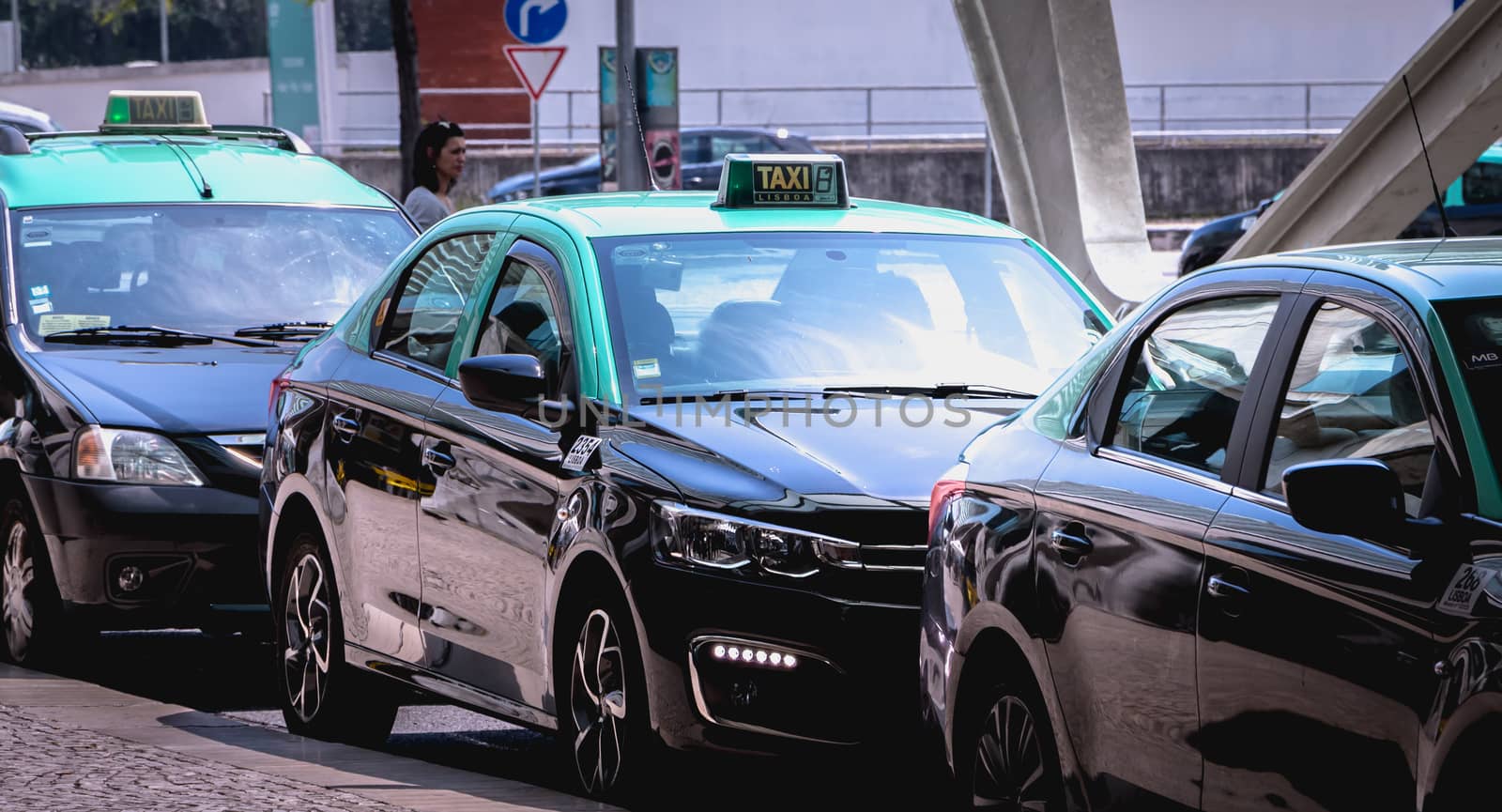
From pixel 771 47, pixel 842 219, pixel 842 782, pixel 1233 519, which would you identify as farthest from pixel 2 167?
pixel 771 47

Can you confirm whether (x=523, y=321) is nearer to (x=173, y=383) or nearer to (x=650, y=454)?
(x=650, y=454)

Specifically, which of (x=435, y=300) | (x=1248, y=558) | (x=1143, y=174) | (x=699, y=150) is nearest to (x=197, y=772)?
(x=435, y=300)

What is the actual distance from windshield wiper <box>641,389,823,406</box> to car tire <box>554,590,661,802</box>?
2.09 feet

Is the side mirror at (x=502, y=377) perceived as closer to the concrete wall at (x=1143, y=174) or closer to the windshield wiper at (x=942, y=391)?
the windshield wiper at (x=942, y=391)

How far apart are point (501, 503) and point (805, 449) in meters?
0.94

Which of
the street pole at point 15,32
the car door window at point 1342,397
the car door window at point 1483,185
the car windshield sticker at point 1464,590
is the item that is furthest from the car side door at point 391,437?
the street pole at point 15,32

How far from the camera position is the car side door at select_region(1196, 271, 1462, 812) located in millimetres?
3865

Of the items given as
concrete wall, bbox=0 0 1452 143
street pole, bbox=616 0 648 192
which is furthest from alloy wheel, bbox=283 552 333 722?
concrete wall, bbox=0 0 1452 143

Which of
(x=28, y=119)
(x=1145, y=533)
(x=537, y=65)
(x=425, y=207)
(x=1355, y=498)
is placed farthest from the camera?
(x=537, y=65)

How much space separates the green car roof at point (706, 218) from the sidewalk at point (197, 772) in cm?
167

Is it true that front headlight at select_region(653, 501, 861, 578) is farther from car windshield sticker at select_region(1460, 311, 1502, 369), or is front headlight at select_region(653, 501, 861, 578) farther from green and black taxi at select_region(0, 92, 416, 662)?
green and black taxi at select_region(0, 92, 416, 662)

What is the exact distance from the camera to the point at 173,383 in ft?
30.8

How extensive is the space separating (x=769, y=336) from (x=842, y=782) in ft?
4.23

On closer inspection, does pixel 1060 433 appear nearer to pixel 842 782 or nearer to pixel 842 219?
pixel 842 782
